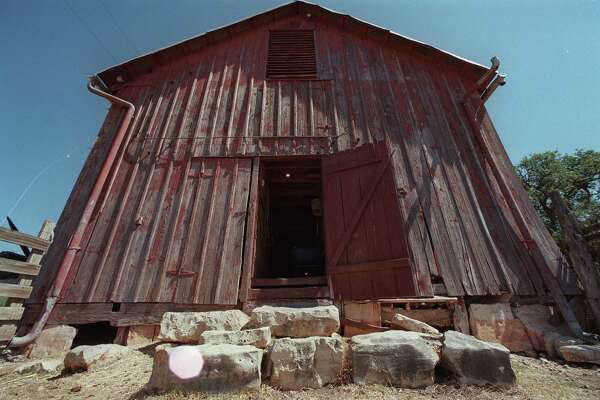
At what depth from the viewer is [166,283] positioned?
471 centimetres

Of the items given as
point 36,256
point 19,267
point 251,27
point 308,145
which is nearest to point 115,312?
point 19,267

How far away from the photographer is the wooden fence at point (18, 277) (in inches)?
167

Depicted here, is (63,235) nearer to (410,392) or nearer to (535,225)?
(410,392)

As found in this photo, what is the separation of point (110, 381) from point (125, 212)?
10.8 feet

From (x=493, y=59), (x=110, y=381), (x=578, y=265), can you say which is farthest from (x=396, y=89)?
(x=110, y=381)

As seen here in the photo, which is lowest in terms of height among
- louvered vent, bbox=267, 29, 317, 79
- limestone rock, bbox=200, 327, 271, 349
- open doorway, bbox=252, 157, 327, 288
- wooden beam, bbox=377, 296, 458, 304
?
limestone rock, bbox=200, 327, 271, 349

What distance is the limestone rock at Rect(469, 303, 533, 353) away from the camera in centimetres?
407

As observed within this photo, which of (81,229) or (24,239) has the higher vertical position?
(81,229)

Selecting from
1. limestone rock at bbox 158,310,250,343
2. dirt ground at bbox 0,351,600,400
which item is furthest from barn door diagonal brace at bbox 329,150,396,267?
dirt ground at bbox 0,351,600,400

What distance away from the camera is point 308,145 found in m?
6.12

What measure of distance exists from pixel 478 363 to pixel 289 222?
8821mm

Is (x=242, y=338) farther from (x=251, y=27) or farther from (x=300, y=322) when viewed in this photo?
(x=251, y=27)

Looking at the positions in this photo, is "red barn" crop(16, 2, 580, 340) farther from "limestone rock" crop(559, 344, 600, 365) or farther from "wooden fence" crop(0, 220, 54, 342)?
"limestone rock" crop(559, 344, 600, 365)

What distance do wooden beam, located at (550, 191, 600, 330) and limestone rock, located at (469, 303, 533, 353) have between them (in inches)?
45.1
